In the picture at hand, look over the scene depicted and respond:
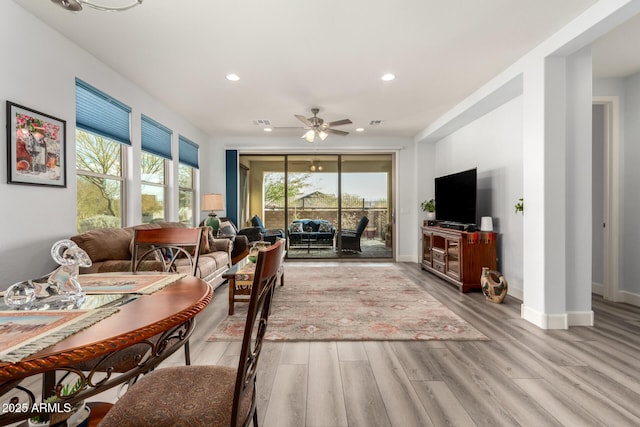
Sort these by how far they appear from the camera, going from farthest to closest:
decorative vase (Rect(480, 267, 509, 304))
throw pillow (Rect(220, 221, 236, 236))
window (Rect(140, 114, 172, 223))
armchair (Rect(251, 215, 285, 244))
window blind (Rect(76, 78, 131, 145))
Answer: armchair (Rect(251, 215, 285, 244)) → throw pillow (Rect(220, 221, 236, 236)) → window (Rect(140, 114, 172, 223)) → decorative vase (Rect(480, 267, 509, 304)) → window blind (Rect(76, 78, 131, 145))

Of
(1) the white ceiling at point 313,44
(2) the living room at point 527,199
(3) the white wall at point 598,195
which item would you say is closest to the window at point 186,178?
(2) the living room at point 527,199

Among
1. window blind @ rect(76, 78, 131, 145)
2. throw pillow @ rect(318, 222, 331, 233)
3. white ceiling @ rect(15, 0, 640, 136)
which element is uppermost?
white ceiling @ rect(15, 0, 640, 136)

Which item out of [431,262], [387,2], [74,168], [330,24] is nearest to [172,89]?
[74,168]

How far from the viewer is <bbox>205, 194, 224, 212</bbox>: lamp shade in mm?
5641

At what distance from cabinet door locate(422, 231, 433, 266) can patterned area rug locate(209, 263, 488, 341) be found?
853 millimetres

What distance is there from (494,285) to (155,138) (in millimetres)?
4831

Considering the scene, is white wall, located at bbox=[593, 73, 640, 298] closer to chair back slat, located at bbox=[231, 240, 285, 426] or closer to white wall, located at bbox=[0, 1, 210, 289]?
chair back slat, located at bbox=[231, 240, 285, 426]

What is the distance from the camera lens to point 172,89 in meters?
3.91

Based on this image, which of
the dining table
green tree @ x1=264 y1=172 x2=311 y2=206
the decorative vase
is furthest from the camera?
green tree @ x1=264 y1=172 x2=311 y2=206

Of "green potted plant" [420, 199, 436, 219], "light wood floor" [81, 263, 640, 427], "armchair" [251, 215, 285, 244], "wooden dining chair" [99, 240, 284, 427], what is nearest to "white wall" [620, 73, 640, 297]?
"light wood floor" [81, 263, 640, 427]

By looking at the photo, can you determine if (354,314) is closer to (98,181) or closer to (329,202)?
(98,181)

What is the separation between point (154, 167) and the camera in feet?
14.8

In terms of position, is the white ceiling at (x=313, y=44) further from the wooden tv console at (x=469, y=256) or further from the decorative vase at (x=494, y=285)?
the decorative vase at (x=494, y=285)

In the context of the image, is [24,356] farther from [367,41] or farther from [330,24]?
[367,41]
